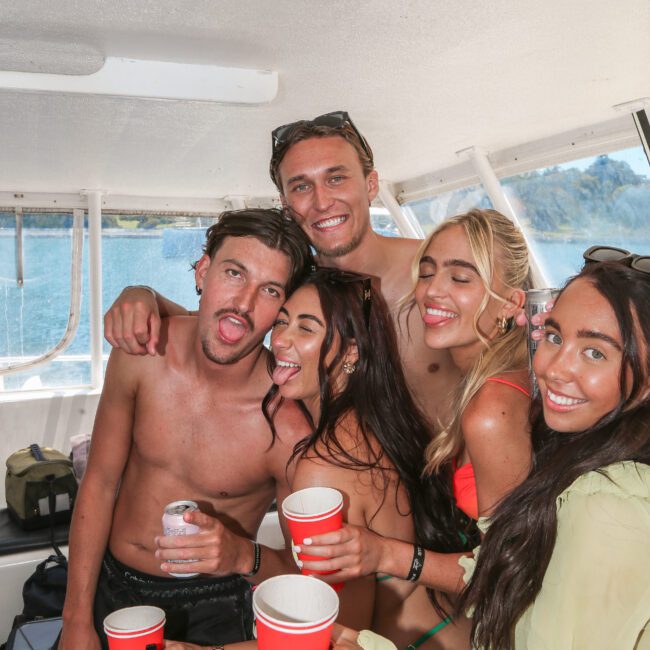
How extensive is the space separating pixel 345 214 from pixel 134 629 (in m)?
1.74

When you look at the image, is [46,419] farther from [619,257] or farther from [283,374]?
[619,257]

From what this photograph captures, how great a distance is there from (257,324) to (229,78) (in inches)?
58.1

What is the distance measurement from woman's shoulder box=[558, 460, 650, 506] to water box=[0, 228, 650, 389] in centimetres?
623

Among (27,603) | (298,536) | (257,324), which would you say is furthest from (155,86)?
(27,603)

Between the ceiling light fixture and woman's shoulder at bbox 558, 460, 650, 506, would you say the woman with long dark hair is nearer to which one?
woman's shoulder at bbox 558, 460, 650, 506

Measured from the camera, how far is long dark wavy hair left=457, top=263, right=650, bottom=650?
4.19 ft

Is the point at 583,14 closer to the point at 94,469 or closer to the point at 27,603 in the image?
the point at 94,469

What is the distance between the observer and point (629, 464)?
1210 millimetres

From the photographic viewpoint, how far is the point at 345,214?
2.63 m

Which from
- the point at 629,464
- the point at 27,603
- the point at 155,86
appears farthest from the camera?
the point at 27,603

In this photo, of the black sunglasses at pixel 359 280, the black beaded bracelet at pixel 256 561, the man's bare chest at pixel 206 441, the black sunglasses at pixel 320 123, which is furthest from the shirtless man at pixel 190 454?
the black sunglasses at pixel 320 123

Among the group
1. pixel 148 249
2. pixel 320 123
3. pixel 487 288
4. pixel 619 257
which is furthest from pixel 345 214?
pixel 148 249

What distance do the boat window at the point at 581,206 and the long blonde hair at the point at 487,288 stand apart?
2098mm

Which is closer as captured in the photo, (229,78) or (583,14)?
(583,14)
